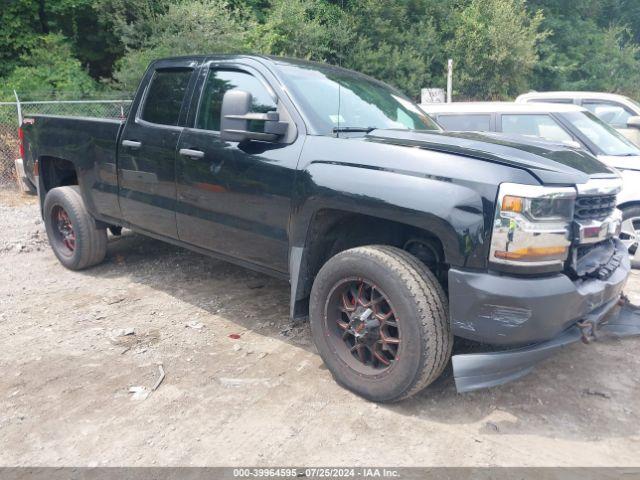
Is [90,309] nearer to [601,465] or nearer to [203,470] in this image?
[203,470]

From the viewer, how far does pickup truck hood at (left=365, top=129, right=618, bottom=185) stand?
9.62 feet

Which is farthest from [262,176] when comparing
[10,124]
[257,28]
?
[257,28]

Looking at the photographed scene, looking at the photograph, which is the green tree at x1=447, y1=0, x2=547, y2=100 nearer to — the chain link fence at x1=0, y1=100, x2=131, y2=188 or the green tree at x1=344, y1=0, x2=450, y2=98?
the green tree at x1=344, y1=0, x2=450, y2=98

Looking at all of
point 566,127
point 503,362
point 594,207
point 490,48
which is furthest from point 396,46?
point 503,362

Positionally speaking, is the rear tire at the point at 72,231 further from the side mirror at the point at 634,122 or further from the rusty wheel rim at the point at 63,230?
the side mirror at the point at 634,122

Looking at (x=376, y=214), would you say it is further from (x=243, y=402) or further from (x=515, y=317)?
(x=243, y=402)

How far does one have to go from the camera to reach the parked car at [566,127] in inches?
239

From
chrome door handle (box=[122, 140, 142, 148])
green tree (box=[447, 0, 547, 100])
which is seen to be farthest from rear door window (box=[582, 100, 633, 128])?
green tree (box=[447, 0, 547, 100])

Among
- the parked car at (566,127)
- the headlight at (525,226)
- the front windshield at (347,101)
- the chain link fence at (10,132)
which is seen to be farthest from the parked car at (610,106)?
the chain link fence at (10,132)

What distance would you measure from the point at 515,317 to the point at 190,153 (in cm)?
255

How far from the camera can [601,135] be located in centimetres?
659

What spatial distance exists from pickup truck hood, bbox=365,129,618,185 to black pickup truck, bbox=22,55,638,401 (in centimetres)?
2

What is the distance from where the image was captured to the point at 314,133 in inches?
143

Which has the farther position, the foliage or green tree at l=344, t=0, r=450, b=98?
green tree at l=344, t=0, r=450, b=98
